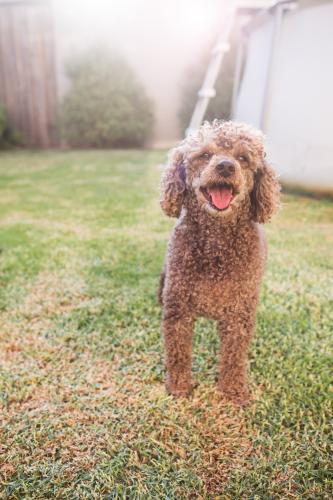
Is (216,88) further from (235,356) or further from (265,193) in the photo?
(235,356)

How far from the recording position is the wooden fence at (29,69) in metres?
9.12

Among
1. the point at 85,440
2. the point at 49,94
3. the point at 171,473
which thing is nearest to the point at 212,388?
the point at 171,473

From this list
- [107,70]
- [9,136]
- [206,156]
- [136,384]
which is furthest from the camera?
[9,136]

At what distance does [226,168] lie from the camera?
4.96 ft

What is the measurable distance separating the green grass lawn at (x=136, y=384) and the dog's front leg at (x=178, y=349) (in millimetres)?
77

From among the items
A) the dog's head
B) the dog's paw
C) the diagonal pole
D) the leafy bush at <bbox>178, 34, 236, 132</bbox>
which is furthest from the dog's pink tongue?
the leafy bush at <bbox>178, 34, 236, 132</bbox>

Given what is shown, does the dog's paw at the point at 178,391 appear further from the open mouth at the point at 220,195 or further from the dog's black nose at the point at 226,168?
the dog's black nose at the point at 226,168

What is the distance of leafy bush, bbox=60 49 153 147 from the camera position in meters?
9.12

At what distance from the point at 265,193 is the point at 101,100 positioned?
27.6ft

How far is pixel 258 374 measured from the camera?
200 centimetres

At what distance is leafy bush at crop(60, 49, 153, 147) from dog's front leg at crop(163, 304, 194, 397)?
8.27 metres

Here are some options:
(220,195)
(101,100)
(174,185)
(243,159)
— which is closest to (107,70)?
(101,100)

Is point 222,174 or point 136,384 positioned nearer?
point 222,174

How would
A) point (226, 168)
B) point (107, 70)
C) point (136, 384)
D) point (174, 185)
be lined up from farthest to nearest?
1. point (107, 70)
2. point (136, 384)
3. point (174, 185)
4. point (226, 168)
